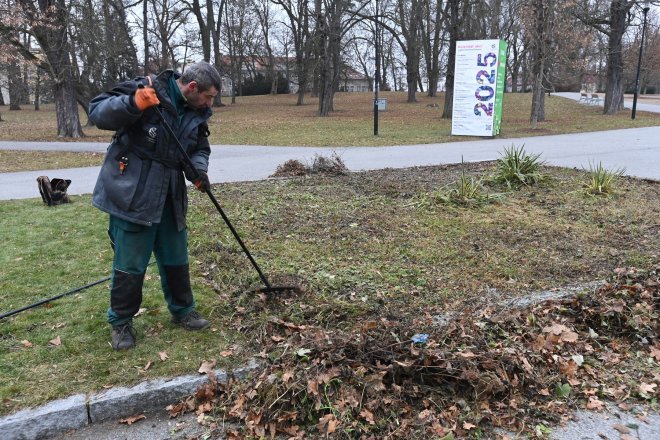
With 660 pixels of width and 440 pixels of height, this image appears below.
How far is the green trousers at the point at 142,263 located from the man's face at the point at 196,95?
64 cm

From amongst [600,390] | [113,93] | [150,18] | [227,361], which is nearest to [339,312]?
[227,361]

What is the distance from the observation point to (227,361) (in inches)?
126

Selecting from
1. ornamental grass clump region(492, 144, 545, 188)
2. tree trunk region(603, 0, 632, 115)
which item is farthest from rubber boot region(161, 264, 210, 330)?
tree trunk region(603, 0, 632, 115)

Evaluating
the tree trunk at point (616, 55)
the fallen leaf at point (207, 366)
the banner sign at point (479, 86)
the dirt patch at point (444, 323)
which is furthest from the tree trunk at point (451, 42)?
the fallen leaf at point (207, 366)

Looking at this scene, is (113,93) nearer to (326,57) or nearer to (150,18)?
(326,57)

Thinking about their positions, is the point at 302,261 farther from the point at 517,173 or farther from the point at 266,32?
the point at 266,32

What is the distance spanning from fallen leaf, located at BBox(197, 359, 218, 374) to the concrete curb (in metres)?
0.04

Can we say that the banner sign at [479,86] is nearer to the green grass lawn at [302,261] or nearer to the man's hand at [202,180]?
the green grass lawn at [302,261]

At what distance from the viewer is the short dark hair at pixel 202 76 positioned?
3145mm

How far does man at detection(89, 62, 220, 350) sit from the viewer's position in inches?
120

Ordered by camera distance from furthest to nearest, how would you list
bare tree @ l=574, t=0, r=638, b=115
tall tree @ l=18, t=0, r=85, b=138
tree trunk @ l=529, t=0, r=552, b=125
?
bare tree @ l=574, t=0, r=638, b=115, tree trunk @ l=529, t=0, r=552, b=125, tall tree @ l=18, t=0, r=85, b=138

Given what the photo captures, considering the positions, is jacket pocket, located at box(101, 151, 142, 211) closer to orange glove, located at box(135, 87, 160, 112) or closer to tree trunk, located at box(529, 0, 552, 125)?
orange glove, located at box(135, 87, 160, 112)

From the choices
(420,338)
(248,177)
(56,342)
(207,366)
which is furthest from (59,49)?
(420,338)

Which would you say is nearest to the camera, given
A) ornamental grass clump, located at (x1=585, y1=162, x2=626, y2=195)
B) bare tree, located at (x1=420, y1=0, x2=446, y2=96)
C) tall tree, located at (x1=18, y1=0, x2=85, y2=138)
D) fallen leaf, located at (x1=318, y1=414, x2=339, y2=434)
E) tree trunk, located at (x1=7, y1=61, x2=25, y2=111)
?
fallen leaf, located at (x1=318, y1=414, x2=339, y2=434)
